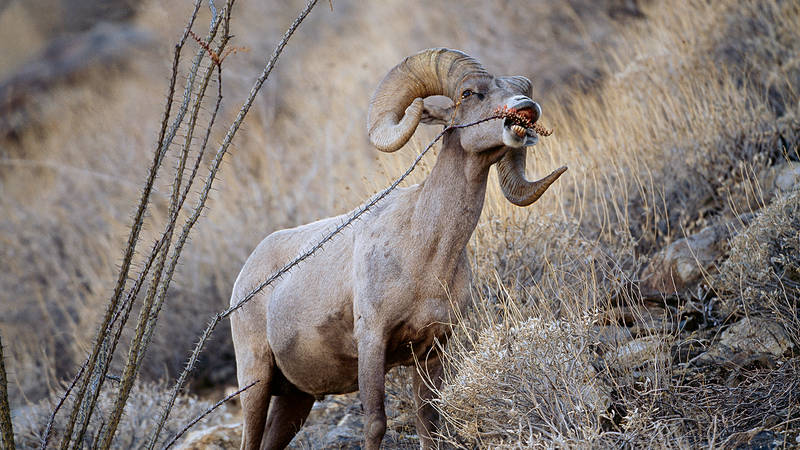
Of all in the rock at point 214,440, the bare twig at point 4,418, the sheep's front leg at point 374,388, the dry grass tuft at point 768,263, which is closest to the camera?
the bare twig at point 4,418

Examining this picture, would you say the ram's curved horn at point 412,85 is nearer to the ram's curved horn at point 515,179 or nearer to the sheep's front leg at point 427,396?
the ram's curved horn at point 515,179

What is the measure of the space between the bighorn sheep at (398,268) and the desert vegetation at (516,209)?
0.96 ft

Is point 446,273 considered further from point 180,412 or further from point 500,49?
point 500,49

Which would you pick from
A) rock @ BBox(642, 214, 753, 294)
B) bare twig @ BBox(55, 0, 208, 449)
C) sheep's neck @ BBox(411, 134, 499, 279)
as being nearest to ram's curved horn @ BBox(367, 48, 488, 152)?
sheep's neck @ BBox(411, 134, 499, 279)

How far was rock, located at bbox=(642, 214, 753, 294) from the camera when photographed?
5.50 metres

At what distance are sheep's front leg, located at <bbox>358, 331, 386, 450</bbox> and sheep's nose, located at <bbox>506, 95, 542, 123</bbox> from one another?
4.15ft

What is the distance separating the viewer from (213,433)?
5523 millimetres

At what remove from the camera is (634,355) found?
14.2 ft

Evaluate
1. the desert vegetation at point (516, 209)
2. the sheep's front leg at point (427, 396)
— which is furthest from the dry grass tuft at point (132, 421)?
the sheep's front leg at point (427, 396)

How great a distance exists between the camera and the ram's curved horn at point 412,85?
414 cm

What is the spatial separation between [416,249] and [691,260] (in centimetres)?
250

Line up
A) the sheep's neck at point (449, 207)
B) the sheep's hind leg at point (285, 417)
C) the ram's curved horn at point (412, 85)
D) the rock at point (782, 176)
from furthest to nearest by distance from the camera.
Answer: the rock at point (782, 176)
the sheep's hind leg at point (285, 417)
the ram's curved horn at point (412, 85)
the sheep's neck at point (449, 207)

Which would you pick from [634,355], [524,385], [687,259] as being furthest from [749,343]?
[524,385]

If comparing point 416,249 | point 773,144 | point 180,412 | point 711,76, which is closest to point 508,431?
point 416,249
